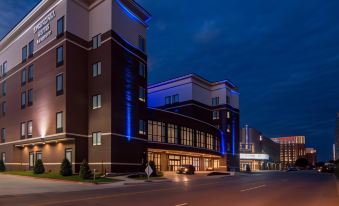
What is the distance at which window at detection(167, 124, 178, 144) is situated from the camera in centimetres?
6500

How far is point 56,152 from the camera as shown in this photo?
151 ft

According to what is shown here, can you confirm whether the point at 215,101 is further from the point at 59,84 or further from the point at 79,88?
the point at 59,84

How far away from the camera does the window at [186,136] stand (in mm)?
68750

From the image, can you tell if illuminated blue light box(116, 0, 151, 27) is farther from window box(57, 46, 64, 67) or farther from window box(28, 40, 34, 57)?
window box(28, 40, 34, 57)

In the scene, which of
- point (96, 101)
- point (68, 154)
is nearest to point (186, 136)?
point (96, 101)

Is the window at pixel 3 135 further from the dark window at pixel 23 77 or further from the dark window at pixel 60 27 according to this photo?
the dark window at pixel 60 27

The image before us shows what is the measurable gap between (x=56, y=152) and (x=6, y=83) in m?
22.8

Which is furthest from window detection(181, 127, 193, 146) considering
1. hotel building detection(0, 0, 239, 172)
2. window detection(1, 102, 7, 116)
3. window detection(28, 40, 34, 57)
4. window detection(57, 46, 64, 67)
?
window detection(1, 102, 7, 116)

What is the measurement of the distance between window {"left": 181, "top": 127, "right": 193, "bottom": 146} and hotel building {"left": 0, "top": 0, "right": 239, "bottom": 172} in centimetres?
961

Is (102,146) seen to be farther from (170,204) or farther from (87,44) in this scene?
(170,204)

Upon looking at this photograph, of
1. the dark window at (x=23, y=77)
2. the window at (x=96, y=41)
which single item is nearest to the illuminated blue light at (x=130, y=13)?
the window at (x=96, y=41)

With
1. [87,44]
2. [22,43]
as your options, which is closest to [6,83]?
[22,43]

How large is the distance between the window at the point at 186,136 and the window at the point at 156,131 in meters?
6.29

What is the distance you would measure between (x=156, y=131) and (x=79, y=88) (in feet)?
61.2
